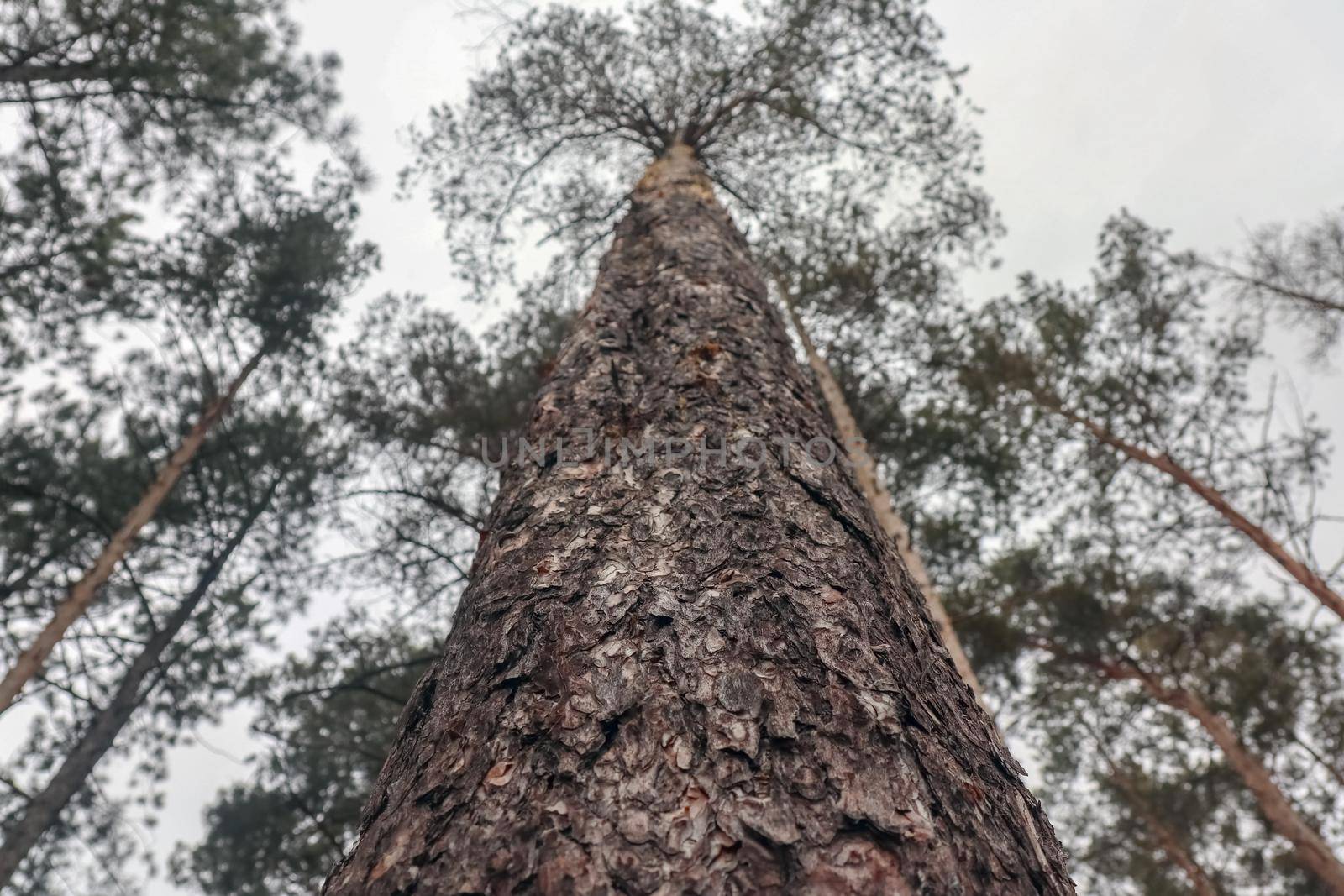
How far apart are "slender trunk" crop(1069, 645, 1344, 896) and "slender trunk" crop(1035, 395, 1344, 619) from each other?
7.03ft

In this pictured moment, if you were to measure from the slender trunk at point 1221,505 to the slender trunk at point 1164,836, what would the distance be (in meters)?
4.33

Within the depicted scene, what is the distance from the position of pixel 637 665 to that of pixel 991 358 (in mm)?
8024

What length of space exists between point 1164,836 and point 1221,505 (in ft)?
17.0

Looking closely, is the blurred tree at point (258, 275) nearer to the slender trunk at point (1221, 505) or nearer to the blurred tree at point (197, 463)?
the blurred tree at point (197, 463)

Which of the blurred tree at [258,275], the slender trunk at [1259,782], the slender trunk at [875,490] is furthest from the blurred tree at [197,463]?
the slender trunk at [1259,782]

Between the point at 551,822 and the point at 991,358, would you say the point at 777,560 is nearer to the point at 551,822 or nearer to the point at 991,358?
the point at 551,822

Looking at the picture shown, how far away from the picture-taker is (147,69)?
21.3 feet

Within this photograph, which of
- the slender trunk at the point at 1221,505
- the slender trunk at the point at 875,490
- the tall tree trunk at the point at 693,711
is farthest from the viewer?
the slender trunk at the point at 1221,505

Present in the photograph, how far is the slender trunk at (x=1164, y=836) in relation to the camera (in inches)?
341

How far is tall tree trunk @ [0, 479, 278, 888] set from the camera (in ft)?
18.3

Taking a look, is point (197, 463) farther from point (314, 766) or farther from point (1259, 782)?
point (1259, 782)

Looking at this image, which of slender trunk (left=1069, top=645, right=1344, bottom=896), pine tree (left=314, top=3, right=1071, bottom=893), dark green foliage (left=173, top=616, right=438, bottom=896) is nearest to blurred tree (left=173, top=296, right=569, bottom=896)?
dark green foliage (left=173, top=616, right=438, bottom=896)

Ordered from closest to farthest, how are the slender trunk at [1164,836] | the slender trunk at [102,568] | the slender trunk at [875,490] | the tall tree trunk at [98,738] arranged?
the slender trunk at [875,490]
the tall tree trunk at [98,738]
the slender trunk at [102,568]
the slender trunk at [1164,836]

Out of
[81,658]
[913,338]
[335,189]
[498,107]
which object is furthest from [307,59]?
[913,338]
